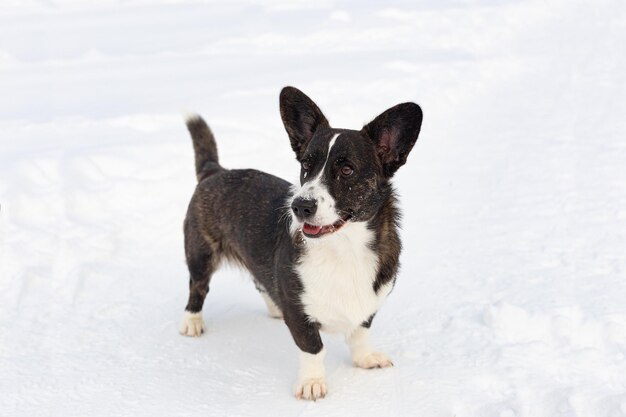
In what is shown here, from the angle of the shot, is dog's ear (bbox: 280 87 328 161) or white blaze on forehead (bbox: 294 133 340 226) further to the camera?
dog's ear (bbox: 280 87 328 161)

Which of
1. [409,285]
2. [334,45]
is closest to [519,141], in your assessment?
[409,285]

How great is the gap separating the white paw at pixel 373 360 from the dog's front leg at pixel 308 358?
298mm

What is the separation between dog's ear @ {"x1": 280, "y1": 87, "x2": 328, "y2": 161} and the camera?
3.59 metres

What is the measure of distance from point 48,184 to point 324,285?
3.35 meters

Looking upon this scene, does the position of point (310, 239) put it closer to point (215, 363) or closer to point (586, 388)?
point (215, 363)

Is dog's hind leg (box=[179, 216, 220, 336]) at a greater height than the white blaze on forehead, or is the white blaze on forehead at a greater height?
the white blaze on forehead

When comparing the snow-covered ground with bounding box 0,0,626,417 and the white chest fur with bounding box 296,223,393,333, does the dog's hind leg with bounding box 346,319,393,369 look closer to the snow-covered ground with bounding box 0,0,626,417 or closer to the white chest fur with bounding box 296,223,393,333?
the snow-covered ground with bounding box 0,0,626,417

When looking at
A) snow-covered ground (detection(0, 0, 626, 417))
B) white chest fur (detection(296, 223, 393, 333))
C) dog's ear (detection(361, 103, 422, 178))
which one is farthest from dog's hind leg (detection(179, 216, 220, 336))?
dog's ear (detection(361, 103, 422, 178))

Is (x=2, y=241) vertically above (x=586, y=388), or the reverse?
(x=586, y=388)

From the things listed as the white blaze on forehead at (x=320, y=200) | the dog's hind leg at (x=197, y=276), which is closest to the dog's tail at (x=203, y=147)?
the dog's hind leg at (x=197, y=276)

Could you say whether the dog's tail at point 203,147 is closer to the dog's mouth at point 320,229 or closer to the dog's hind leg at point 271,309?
the dog's hind leg at point 271,309

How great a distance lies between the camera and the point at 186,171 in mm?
6535

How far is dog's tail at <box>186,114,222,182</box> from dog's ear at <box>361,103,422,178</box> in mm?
1424

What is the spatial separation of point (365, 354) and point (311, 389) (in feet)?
1.32
